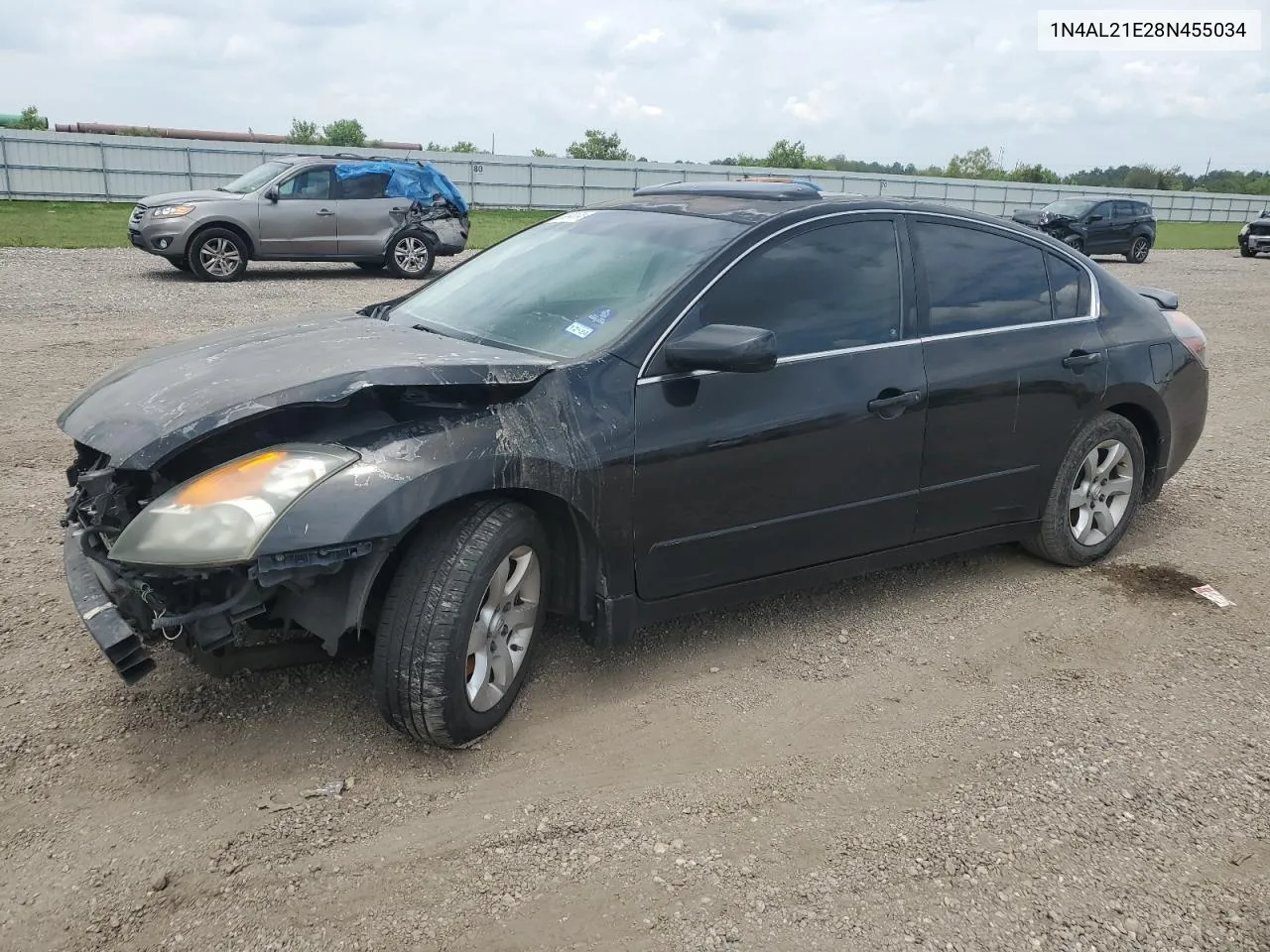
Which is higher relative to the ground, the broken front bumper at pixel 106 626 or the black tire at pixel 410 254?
the black tire at pixel 410 254

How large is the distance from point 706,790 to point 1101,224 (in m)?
25.4

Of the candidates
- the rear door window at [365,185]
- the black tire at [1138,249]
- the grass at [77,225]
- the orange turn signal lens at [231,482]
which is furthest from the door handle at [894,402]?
the black tire at [1138,249]

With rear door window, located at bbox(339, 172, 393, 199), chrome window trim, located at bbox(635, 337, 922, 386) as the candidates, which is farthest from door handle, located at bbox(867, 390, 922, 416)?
rear door window, located at bbox(339, 172, 393, 199)

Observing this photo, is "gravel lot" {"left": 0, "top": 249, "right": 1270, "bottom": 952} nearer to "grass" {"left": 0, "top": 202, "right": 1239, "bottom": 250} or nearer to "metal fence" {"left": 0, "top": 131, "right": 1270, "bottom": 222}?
"grass" {"left": 0, "top": 202, "right": 1239, "bottom": 250}

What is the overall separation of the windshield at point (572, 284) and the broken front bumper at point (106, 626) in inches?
57.5

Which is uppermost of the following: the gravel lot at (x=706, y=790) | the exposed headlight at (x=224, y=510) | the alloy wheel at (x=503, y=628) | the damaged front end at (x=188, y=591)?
the exposed headlight at (x=224, y=510)

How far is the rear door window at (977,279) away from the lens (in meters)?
4.20

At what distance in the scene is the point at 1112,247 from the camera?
25.1 meters

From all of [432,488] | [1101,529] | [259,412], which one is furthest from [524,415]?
[1101,529]

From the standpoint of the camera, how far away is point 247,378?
3.09 meters

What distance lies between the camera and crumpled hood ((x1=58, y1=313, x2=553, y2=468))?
2900 mm

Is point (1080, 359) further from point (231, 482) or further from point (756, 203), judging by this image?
point (231, 482)

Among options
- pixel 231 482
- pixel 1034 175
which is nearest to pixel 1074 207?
pixel 231 482

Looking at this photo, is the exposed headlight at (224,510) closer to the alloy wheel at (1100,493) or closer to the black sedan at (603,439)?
the black sedan at (603,439)
